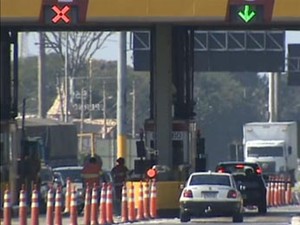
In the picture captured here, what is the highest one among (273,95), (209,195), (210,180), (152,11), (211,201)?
(152,11)

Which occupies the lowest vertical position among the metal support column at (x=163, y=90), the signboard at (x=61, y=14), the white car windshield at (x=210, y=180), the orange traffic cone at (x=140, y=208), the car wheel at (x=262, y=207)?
the car wheel at (x=262, y=207)

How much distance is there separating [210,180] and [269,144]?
39.1m

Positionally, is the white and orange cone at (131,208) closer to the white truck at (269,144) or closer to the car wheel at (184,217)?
the car wheel at (184,217)

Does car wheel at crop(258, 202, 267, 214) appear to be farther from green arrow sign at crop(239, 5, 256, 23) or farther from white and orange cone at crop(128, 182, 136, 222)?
green arrow sign at crop(239, 5, 256, 23)

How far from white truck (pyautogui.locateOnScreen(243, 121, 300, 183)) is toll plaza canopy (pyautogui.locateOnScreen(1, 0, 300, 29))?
36.6 meters

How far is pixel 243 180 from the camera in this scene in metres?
42.7

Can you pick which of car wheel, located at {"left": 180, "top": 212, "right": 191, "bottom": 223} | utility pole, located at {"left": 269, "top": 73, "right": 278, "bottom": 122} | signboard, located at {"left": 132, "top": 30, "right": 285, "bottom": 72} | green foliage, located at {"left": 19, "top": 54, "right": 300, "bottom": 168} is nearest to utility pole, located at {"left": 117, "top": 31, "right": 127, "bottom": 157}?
signboard, located at {"left": 132, "top": 30, "right": 285, "bottom": 72}

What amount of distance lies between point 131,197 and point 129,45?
85.9 ft

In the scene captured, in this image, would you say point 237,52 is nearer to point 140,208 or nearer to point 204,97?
point 140,208

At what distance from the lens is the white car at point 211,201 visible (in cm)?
3588

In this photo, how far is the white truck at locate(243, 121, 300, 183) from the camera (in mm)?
74188

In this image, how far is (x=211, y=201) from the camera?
35.9 metres

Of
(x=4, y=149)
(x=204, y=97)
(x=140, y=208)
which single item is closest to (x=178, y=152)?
(x=140, y=208)

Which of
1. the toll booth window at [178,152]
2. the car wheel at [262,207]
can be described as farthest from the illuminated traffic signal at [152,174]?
the car wheel at [262,207]
